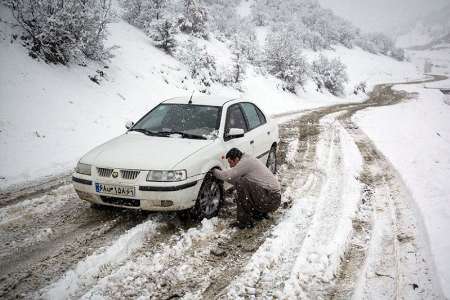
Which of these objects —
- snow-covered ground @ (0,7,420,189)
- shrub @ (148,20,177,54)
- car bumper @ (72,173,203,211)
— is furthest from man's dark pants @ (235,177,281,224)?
shrub @ (148,20,177,54)

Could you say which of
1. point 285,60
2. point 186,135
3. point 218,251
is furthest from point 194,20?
point 218,251

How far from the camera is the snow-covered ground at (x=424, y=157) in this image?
15.2 ft

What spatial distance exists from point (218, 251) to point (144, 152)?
1.62 m

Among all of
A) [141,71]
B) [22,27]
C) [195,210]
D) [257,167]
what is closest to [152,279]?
[195,210]

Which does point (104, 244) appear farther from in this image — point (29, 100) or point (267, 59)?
point (267, 59)

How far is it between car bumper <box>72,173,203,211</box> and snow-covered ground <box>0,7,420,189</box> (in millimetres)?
2702

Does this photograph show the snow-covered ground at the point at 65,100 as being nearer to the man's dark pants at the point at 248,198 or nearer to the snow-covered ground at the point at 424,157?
the man's dark pants at the point at 248,198

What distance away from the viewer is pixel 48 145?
333 inches

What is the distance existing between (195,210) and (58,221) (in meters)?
1.89

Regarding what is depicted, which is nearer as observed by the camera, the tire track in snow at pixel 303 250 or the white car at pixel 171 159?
the tire track in snow at pixel 303 250

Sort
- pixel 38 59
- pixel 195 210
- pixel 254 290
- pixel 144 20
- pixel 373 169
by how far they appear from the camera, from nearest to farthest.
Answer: pixel 254 290 → pixel 195 210 → pixel 373 169 → pixel 38 59 → pixel 144 20

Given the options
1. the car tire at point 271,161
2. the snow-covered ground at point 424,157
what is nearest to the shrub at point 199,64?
the snow-covered ground at point 424,157

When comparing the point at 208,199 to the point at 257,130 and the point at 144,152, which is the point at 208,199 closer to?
the point at 144,152

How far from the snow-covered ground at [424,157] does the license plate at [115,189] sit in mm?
3520
